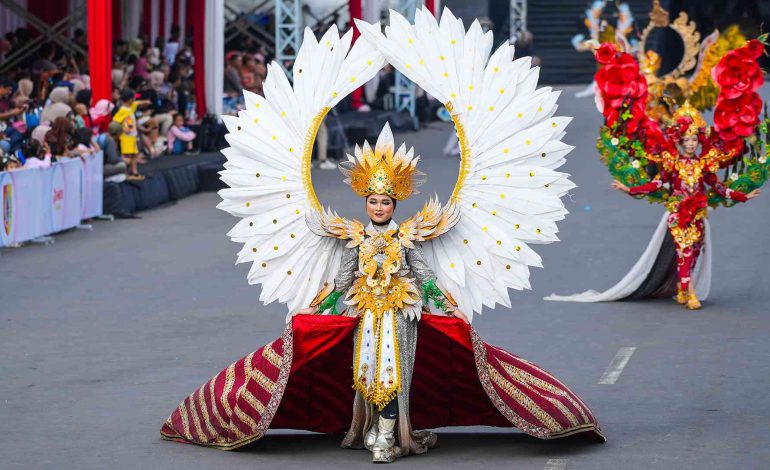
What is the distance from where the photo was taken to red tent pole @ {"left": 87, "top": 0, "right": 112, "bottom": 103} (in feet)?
66.7

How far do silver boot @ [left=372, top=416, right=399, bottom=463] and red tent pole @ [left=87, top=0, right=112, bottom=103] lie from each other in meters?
13.1

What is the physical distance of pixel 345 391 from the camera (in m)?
8.51

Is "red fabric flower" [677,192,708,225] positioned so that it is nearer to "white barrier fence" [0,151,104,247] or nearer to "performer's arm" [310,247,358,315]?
"performer's arm" [310,247,358,315]

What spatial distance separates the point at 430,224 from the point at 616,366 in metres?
3.33

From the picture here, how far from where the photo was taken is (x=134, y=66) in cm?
2802

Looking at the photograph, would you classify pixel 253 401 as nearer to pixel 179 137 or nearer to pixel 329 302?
pixel 329 302

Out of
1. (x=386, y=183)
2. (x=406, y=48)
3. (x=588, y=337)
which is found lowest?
(x=588, y=337)

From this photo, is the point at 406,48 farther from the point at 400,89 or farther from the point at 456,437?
the point at 400,89

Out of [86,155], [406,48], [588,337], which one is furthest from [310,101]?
[86,155]

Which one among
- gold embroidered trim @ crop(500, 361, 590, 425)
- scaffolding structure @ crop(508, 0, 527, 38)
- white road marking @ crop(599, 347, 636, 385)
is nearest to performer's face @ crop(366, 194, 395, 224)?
gold embroidered trim @ crop(500, 361, 590, 425)

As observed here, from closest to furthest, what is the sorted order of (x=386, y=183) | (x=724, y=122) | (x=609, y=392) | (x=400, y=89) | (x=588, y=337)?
1. (x=386, y=183)
2. (x=609, y=392)
3. (x=588, y=337)
4. (x=724, y=122)
5. (x=400, y=89)

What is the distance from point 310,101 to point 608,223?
11978 millimetres

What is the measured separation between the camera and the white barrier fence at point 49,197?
17.3m

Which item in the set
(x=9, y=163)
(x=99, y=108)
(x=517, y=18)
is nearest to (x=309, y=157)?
(x=9, y=163)
